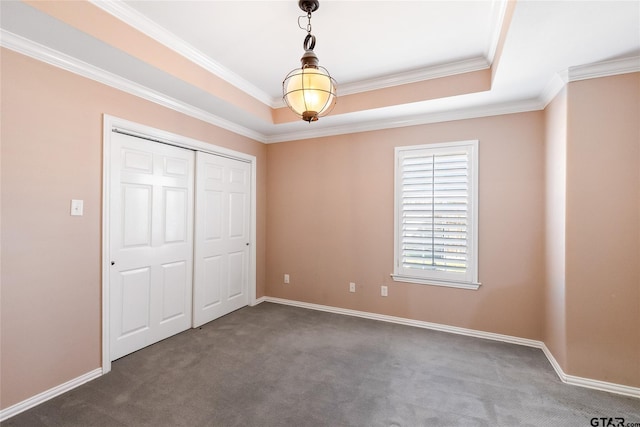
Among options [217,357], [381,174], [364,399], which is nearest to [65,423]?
[217,357]

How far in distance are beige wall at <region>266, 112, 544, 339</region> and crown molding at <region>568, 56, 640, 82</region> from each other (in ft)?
2.31

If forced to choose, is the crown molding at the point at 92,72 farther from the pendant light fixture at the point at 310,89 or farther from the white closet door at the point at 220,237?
the pendant light fixture at the point at 310,89

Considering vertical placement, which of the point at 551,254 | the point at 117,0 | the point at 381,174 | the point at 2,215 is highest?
the point at 117,0

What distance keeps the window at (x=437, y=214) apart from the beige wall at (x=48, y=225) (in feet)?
9.96

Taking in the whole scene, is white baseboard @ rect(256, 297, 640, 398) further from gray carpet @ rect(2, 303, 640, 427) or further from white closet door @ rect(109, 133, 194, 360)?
white closet door @ rect(109, 133, 194, 360)

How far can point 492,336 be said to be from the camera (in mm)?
3172

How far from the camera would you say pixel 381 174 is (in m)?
3.73

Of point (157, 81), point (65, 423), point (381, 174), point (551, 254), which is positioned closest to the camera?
point (65, 423)

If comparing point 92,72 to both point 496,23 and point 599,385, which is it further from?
point 599,385

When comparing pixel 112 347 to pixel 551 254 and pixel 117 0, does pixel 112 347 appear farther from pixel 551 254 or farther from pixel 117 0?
pixel 551 254

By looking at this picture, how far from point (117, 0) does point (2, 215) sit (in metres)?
1.61

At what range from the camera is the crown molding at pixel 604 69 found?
219 centimetres

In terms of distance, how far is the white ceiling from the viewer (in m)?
1.83

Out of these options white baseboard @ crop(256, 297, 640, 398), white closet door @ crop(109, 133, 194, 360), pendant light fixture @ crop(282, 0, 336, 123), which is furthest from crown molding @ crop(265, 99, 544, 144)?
white baseboard @ crop(256, 297, 640, 398)
